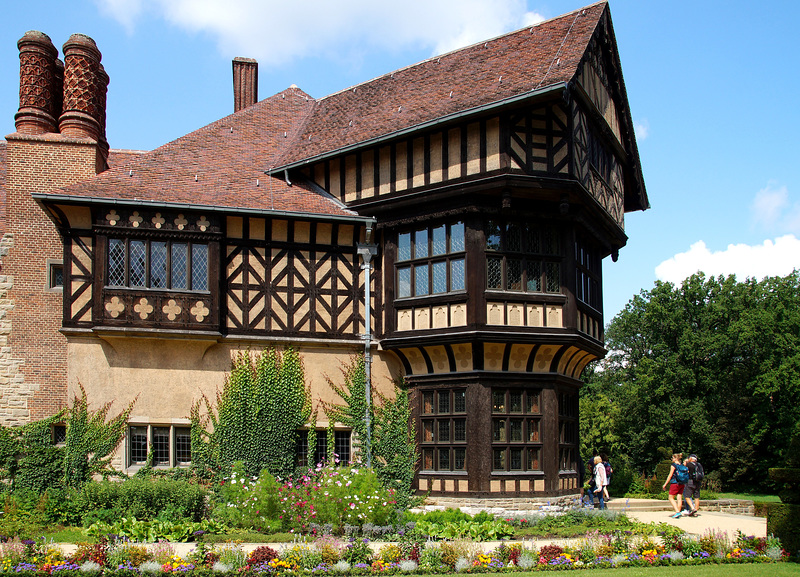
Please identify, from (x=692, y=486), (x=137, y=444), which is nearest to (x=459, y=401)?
(x=692, y=486)

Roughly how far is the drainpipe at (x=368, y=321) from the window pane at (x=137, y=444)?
5230 mm

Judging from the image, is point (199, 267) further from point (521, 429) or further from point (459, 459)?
point (521, 429)

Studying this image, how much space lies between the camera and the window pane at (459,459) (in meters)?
18.3

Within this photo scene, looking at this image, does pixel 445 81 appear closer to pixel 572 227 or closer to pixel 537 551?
pixel 572 227

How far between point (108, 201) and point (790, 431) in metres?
35.0

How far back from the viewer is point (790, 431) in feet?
130

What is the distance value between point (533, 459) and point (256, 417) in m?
6.58

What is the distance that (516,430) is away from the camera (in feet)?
60.6

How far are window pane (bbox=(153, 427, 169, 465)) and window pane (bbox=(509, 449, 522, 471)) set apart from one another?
8.06m

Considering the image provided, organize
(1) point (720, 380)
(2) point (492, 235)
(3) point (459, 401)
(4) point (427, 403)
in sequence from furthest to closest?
(1) point (720, 380)
(4) point (427, 403)
(3) point (459, 401)
(2) point (492, 235)

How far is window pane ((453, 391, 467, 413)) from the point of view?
1859 cm

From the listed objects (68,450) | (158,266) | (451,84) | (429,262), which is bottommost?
(68,450)

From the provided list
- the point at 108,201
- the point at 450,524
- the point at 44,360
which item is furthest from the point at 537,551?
the point at 44,360

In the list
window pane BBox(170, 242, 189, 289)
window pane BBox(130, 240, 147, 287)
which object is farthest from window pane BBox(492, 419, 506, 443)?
window pane BBox(130, 240, 147, 287)
